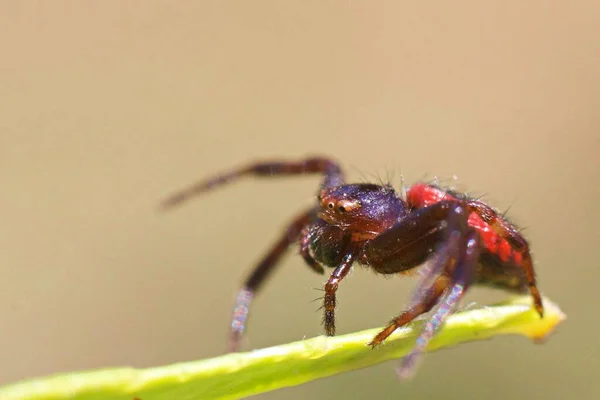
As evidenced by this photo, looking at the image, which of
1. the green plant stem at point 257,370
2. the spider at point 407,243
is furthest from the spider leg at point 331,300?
the green plant stem at point 257,370

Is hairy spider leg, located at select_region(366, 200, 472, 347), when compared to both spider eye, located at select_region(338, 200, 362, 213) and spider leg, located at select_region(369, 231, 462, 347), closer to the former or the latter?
spider leg, located at select_region(369, 231, 462, 347)

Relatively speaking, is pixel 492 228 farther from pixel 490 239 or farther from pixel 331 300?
pixel 331 300

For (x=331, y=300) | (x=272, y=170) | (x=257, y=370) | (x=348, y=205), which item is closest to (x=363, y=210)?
(x=348, y=205)

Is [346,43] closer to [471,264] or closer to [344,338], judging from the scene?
[471,264]

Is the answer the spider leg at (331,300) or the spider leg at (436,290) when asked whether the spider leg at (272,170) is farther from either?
the spider leg at (436,290)

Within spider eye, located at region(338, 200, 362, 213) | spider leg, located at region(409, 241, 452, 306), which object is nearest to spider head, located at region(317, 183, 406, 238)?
spider eye, located at region(338, 200, 362, 213)

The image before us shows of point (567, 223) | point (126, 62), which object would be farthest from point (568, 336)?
point (126, 62)
